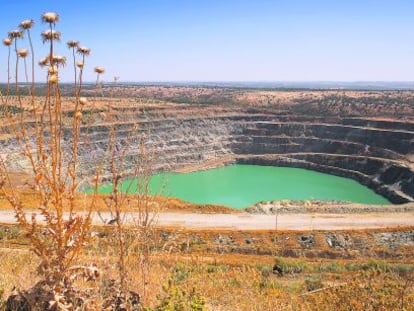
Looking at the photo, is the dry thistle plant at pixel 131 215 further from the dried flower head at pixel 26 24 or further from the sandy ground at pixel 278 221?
the sandy ground at pixel 278 221

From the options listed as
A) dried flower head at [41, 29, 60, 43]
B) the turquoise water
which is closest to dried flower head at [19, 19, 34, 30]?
dried flower head at [41, 29, 60, 43]

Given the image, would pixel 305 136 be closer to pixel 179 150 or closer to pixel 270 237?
pixel 179 150

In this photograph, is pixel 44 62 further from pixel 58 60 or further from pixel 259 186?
pixel 259 186

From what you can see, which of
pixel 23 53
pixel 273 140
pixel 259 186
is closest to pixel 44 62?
pixel 23 53

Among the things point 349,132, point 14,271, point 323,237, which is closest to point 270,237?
point 323,237

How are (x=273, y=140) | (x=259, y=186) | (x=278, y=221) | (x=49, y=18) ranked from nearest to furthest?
(x=49, y=18) → (x=278, y=221) → (x=259, y=186) → (x=273, y=140)

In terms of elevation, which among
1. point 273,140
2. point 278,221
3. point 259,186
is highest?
point 273,140
